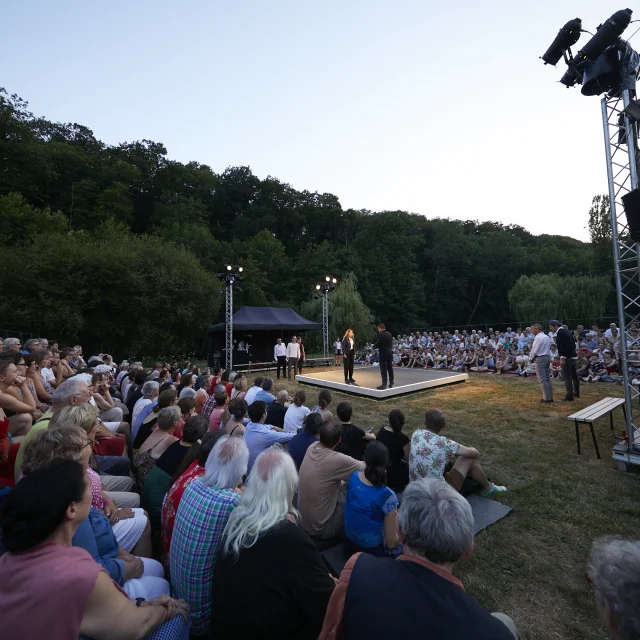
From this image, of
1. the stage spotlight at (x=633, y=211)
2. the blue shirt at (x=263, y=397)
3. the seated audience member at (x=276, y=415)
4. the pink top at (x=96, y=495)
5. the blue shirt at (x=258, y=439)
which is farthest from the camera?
the blue shirt at (x=263, y=397)

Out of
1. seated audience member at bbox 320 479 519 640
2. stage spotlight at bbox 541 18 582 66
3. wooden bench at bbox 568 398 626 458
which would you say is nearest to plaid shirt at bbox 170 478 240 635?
seated audience member at bbox 320 479 519 640

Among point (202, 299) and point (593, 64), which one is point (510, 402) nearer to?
point (593, 64)

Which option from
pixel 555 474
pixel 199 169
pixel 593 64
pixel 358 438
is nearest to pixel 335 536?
pixel 358 438

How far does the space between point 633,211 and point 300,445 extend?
4474mm

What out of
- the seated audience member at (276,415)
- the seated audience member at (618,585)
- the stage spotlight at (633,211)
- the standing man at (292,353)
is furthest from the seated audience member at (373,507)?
the standing man at (292,353)

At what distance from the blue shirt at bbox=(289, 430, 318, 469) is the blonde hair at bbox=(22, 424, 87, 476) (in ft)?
5.84

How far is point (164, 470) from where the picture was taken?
2668 millimetres

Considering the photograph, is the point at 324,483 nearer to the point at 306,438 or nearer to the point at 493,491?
the point at 306,438

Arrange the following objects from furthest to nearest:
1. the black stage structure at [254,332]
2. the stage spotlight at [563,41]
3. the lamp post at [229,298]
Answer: the black stage structure at [254,332], the lamp post at [229,298], the stage spotlight at [563,41]

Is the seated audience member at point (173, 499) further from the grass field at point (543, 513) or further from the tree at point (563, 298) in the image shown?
the tree at point (563, 298)

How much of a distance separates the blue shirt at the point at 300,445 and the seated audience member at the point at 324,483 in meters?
0.54

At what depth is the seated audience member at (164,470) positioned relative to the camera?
8.44ft

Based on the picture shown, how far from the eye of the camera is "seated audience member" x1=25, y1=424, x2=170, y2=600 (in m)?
1.71

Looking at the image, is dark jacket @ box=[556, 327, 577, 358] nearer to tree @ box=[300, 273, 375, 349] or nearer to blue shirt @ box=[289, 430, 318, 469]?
blue shirt @ box=[289, 430, 318, 469]
